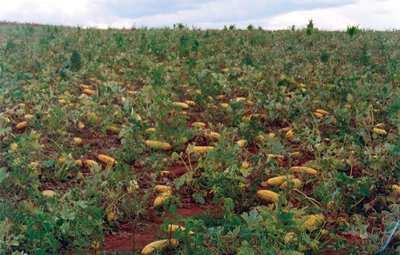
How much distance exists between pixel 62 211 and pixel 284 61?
5740 mm

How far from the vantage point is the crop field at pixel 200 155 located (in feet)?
13.0

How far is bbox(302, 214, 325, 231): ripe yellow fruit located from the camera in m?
3.96

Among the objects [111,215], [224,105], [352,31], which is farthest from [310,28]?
[111,215]

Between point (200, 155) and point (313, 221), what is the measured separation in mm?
1498

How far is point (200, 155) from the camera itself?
212 inches

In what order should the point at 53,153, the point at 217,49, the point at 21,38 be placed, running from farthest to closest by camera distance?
1. the point at 21,38
2. the point at 217,49
3. the point at 53,153

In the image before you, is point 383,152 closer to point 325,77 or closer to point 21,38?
point 325,77

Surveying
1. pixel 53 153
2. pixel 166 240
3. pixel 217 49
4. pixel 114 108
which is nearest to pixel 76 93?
pixel 114 108

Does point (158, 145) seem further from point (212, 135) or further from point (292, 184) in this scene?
point (292, 184)

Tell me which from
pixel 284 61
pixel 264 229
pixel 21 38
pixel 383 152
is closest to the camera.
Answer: pixel 264 229

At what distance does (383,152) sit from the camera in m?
4.92

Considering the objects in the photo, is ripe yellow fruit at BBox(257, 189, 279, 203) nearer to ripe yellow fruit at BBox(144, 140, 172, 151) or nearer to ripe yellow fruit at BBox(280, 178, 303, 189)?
ripe yellow fruit at BBox(280, 178, 303, 189)

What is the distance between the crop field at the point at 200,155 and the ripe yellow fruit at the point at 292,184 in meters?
0.03

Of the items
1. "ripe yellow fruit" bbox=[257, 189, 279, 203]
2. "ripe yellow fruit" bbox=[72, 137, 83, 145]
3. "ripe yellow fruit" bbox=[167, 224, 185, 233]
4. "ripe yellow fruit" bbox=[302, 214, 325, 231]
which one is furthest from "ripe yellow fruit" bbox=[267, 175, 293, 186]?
"ripe yellow fruit" bbox=[72, 137, 83, 145]
